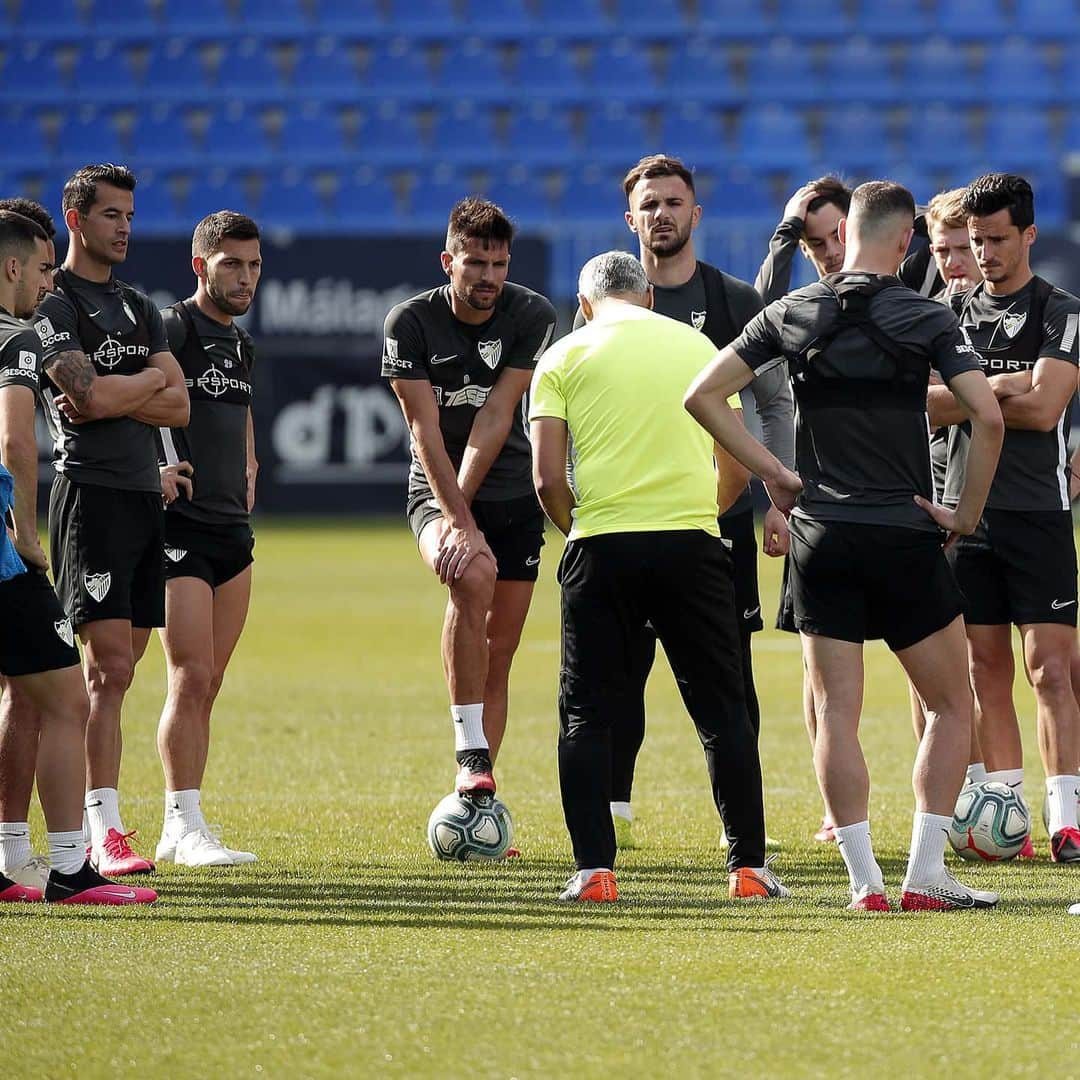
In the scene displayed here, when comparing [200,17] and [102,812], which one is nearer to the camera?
[102,812]

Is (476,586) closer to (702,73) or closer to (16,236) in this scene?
(16,236)

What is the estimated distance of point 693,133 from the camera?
2859cm

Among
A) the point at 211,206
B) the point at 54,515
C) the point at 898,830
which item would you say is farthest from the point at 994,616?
the point at 211,206

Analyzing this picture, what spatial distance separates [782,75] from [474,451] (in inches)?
944

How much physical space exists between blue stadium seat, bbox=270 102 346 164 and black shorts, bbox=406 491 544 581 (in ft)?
73.2

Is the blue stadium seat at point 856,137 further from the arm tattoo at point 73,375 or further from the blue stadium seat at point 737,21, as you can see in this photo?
the arm tattoo at point 73,375

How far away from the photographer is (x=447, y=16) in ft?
97.5

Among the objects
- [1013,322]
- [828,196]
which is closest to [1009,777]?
[1013,322]

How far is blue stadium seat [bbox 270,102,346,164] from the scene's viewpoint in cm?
2855

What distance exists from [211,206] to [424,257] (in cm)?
579

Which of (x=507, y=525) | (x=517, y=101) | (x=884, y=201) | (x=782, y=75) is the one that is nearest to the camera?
(x=884, y=201)

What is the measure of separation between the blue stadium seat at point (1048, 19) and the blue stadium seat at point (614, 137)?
677 centimetres

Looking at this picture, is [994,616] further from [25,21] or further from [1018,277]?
[25,21]

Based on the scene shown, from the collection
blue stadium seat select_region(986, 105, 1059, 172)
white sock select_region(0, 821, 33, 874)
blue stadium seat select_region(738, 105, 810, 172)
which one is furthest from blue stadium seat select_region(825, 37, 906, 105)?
white sock select_region(0, 821, 33, 874)
